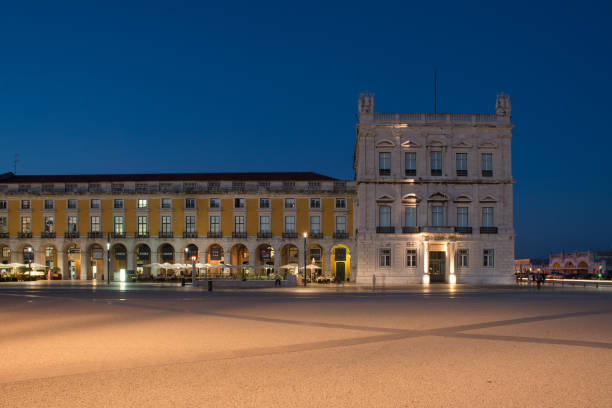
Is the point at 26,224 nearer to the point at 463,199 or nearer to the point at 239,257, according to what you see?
the point at 239,257

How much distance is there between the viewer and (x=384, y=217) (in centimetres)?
5106

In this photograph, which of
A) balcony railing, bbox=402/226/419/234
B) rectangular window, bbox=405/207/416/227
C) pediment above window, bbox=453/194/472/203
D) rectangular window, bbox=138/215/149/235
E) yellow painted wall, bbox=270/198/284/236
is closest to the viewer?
balcony railing, bbox=402/226/419/234

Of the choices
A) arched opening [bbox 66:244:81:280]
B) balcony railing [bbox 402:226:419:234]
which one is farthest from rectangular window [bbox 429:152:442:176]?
arched opening [bbox 66:244:81:280]

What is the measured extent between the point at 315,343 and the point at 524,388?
5.46 metres

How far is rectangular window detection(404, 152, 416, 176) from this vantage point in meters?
51.2

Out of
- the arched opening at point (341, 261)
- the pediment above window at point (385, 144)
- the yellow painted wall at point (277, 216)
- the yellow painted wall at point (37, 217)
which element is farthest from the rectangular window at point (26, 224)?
the pediment above window at point (385, 144)

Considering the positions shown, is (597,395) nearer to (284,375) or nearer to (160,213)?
(284,375)

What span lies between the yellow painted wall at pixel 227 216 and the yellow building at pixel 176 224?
0.38ft

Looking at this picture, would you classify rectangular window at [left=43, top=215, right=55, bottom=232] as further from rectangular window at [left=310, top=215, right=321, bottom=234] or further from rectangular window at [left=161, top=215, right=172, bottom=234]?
rectangular window at [left=310, top=215, right=321, bottom=234]

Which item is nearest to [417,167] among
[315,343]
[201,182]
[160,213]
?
[201,182]

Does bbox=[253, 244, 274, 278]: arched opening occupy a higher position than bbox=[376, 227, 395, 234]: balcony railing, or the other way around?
bbox=[376, 227, 395, 234]: balcony railing

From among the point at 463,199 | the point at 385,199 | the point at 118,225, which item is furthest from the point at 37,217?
the point at 463,199

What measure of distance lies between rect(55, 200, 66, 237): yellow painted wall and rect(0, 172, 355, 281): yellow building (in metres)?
0.12

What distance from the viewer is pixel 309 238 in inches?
2378
